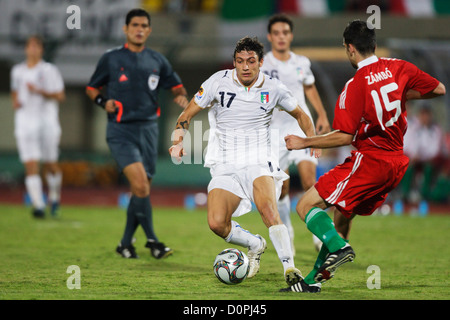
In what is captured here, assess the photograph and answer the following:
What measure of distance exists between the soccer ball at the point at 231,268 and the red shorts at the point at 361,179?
3.07 feet

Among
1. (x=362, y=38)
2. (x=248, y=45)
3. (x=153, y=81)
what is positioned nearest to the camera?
(x=362, y=38)

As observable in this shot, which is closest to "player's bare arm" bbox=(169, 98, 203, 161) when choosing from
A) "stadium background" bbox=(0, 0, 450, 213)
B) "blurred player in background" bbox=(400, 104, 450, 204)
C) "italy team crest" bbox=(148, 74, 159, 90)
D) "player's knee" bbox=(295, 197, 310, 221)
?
"player's knee" bbox=(295, 197, 310, 221)

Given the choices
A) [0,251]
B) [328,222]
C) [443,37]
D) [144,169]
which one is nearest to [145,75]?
[144,169]

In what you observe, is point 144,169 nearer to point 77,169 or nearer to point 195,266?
point 195,266

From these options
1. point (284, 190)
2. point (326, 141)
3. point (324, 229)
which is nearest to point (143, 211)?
point (284, 190)

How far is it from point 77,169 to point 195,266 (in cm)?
1288

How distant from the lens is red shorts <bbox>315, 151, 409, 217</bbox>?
600 cm

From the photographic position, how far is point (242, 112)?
6.79m

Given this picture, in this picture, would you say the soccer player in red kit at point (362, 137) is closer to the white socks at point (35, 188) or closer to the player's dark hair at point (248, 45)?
the player's dark hair at point (248, 45)

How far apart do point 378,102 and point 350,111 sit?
0.24 metres

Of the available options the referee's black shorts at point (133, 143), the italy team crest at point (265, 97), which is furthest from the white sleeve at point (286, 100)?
the referee's black shorts at point (133, 143)

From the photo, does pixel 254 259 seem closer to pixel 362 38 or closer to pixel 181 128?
pixel 181 128

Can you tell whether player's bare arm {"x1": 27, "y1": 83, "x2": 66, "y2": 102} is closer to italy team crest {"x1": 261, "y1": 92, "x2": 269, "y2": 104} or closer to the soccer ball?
italy team crest {"x1": 261, "y1": 92, "x2": 269, "y2": 104}

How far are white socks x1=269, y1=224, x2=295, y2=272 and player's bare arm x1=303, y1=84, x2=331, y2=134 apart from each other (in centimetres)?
217
